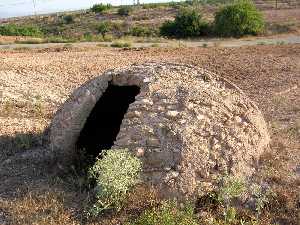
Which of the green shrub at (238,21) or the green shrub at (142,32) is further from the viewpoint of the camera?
the green shrub at (142,32)

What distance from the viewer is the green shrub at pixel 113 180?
237 inches

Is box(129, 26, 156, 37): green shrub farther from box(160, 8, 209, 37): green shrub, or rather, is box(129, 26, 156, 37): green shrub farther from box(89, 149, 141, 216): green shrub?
box(89, 149, 141, 216): green shrub

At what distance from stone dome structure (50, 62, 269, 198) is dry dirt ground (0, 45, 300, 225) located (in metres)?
0.44

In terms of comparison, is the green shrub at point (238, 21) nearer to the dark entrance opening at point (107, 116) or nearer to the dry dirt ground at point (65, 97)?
the dry dirt ground at point (65, 97)

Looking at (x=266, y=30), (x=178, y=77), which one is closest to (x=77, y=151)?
(x=178, y=77)

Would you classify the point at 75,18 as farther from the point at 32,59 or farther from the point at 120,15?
the point at 32,59

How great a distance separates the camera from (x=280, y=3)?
175 ft

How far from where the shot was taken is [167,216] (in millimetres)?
5523

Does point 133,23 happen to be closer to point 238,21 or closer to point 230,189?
point 238,21

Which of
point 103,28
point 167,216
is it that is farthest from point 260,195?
point 103,28

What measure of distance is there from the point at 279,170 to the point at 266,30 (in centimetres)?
2742

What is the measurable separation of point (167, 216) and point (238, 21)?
26.9 metres

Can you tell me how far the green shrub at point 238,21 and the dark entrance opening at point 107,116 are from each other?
2272 cm

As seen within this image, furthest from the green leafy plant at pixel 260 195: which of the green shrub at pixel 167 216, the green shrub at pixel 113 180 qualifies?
the green shrub at pixel 113 180
